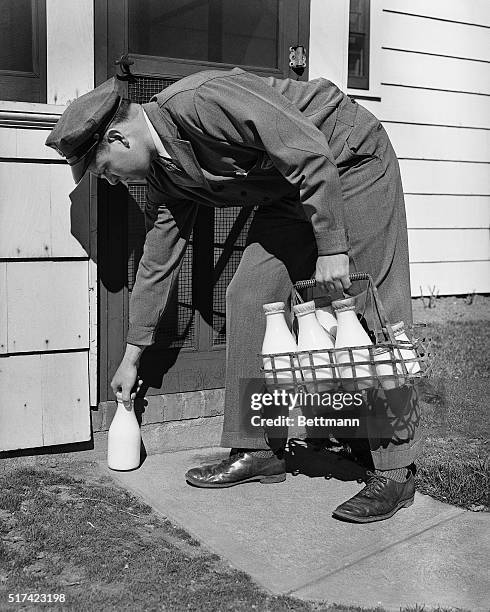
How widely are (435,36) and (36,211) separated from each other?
3.50 metres

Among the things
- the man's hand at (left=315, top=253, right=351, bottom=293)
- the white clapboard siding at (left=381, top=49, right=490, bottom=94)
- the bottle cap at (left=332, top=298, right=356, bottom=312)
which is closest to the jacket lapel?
the man's hand at (left=315, top=253, right=351, bottom=293)

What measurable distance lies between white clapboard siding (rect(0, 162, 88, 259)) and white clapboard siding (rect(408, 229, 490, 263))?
3.00 metres

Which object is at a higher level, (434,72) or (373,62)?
(434,72)

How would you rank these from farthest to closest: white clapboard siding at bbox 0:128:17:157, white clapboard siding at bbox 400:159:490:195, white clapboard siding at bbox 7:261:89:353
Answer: white clapboard siding at bbox 400:159:490:195 → white clapboard siding at bbox 7:261:89:353 → white clapboard siding at bbox 0:128:17:157

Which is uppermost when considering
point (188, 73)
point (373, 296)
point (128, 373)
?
point (188, 73)

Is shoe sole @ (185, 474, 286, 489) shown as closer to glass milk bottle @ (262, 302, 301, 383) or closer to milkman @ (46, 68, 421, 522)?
milkman @ (46, 68, 421, 522)

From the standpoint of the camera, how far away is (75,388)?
3.47m

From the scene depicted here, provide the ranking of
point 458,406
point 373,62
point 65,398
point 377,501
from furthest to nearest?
point 373,62, point 458,406, point 65,398, point 377,501

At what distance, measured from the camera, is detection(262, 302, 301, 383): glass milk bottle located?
2.76 metres

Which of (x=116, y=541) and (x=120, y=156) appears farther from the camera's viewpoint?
(x=120, y=156)

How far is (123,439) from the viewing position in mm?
3383

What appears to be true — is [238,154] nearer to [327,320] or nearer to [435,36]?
[327,320]

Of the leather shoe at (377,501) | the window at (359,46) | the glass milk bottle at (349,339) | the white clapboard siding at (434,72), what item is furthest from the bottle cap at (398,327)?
the white clapboard siding at (434,72)

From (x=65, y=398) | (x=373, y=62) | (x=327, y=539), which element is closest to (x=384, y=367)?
(x=327, y=539)
